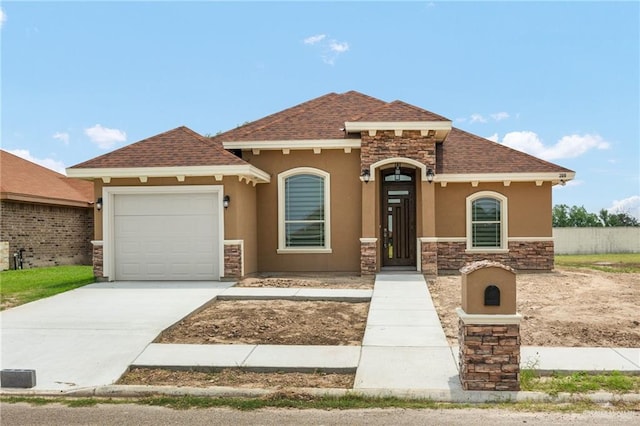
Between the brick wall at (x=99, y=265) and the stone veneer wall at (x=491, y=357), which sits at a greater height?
the brick wall at (x=99, y=265)

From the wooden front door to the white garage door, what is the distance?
5099 mm

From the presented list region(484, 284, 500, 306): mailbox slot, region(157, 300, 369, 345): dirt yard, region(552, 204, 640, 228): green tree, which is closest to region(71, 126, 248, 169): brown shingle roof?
region(157, 300, 369, 345): dirt yard

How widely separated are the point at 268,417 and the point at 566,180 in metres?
13.9

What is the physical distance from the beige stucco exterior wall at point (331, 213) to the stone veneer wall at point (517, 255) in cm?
304

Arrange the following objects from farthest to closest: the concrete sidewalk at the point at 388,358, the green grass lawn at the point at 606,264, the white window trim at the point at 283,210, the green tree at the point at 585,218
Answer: the green tree at the point at 585,218 → the green grass lawn at the point at 606,264 → the white window trim at the point at 283,210 → the concrete sidewalk at the point at 388,358

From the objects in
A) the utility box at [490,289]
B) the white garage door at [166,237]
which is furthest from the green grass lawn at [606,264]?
the utility box at [490,289]

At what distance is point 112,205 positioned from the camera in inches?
572

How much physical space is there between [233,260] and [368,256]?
3.68 meters

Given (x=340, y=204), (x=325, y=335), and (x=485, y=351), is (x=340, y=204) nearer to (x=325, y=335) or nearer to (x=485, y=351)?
(x=325, y=335)

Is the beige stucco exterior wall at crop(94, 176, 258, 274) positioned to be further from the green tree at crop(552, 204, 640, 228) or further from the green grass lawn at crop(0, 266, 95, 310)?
the green tree at crop(552, 204, 640, 228)

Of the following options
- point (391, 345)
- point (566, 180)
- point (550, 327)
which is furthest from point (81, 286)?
point (566, 180)

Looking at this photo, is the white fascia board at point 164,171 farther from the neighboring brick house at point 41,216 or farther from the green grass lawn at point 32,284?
the neighboring brick house at point 41,216

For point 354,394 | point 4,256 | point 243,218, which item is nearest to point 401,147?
point 243,218

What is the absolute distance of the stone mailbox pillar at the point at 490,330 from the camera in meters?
6.05
